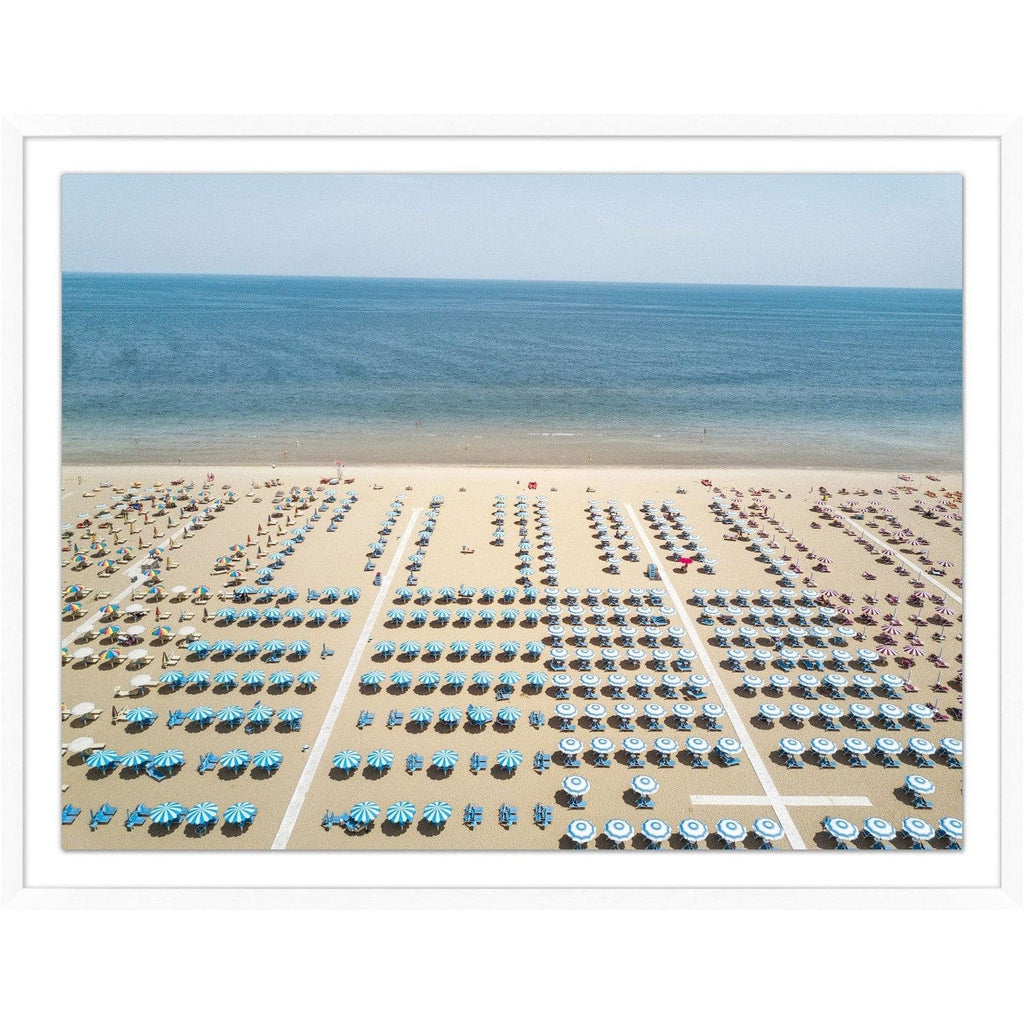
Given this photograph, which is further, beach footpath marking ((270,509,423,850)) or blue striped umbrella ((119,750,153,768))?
blue striped umbrella ((119,750,153,768))

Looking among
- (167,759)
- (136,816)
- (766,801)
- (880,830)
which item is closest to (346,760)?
(167,759)

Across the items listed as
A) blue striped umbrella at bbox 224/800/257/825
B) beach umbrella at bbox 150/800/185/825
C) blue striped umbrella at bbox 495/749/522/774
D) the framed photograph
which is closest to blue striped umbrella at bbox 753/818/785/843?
the framed photograph

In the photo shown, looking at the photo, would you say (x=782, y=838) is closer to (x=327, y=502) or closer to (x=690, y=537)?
(x=690, y=537)

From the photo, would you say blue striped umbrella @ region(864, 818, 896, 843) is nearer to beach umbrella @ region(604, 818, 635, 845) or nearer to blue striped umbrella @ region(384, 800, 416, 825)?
beach umbrella @ region(604, 818, 635, 845)

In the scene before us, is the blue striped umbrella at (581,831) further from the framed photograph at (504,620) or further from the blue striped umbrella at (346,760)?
the blue striped umbrella at (346,760)

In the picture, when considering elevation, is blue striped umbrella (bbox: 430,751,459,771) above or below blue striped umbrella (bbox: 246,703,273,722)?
below

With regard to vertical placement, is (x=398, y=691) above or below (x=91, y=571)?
below
